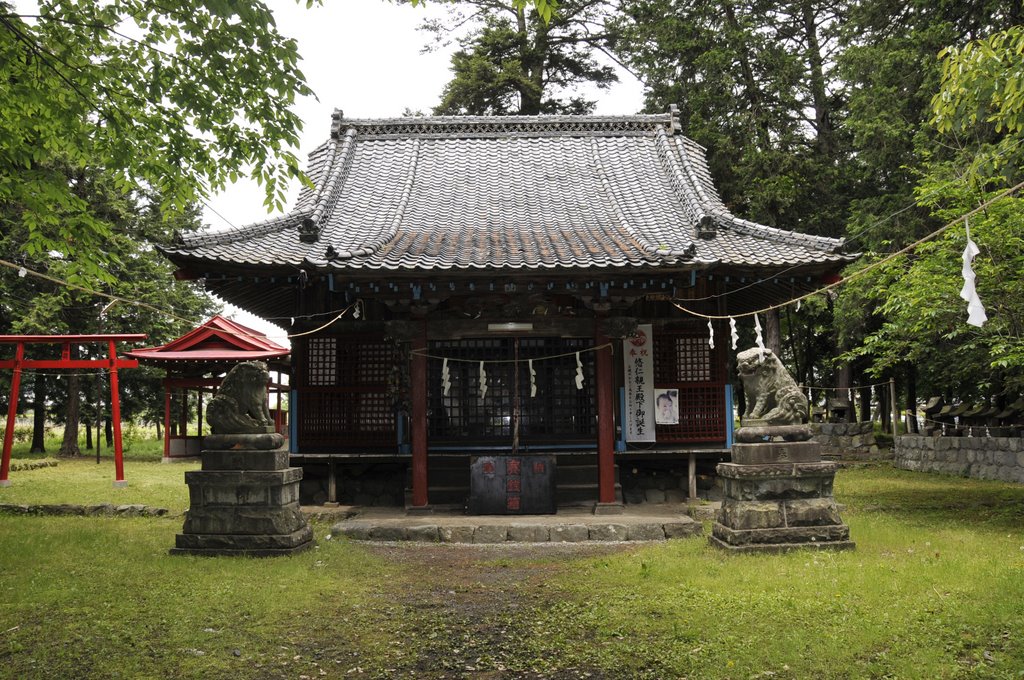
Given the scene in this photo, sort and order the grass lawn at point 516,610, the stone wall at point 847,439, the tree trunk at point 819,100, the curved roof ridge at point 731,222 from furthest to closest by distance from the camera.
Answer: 1. the tree trunk at point 819,100
2. the stone wall at point 847,439
3. the curved roof ridge at point 731,222
4. the grass lawn at point 516,610

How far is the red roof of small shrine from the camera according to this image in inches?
749

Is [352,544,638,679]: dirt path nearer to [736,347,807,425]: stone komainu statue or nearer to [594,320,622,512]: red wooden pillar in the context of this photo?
[594,320,622,512]: red wooden pillar

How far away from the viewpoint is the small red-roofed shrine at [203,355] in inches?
753

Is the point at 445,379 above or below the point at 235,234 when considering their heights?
below

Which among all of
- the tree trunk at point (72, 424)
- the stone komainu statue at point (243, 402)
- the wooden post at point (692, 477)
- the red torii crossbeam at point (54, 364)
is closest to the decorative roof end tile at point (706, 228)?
the wooden post at point (692, 477)

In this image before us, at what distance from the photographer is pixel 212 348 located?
65.5 feet

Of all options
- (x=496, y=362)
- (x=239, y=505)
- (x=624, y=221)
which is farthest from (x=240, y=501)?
(x=624, y=221)

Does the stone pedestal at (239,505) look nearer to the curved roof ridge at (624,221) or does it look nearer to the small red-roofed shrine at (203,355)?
the curved roof ridge at (624,221)

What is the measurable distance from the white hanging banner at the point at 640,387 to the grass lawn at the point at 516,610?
3182 millimetres

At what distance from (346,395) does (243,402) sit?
3.48 meters

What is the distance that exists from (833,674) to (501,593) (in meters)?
3.40

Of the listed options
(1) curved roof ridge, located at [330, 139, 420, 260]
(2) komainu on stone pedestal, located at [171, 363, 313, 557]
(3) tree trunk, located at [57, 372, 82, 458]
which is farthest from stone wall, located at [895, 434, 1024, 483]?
(3) tree trunk, located at [57, 372, 82, 458]

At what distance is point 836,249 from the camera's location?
12172 millimetres

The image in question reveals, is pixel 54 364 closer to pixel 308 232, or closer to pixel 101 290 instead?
pixel 308 232
